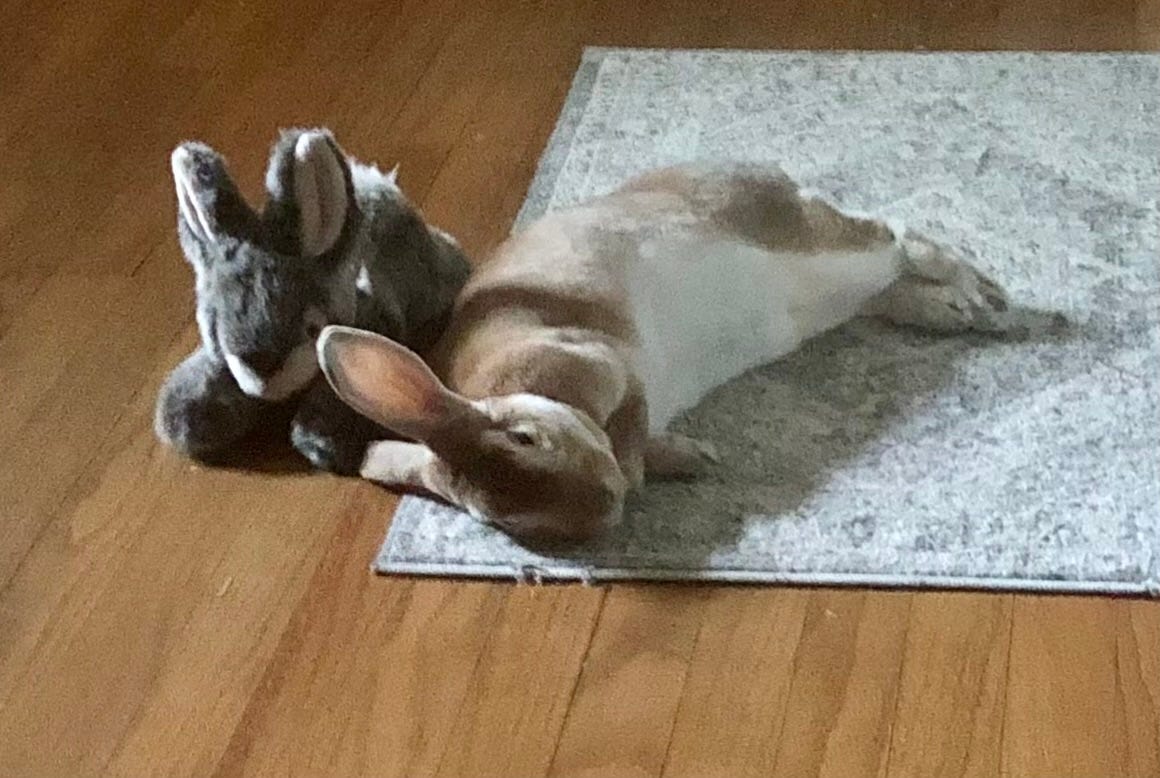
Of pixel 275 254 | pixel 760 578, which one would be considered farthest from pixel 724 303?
pixel 275 254

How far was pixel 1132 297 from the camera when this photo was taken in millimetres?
1646

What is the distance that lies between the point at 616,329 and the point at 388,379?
10.3 inches

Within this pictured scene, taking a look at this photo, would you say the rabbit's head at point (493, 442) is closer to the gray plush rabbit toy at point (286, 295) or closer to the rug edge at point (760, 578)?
the rug edge at point (760, 578)

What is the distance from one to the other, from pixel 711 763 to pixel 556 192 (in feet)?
2.88

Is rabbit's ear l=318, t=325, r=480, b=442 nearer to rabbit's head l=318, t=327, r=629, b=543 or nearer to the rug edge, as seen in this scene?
rabbit's head l=318, t=327, r=629, b=543

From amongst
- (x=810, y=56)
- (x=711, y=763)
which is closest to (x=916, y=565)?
(x=711, y=763)

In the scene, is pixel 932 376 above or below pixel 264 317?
below

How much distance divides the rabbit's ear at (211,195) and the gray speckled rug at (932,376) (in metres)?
0.29

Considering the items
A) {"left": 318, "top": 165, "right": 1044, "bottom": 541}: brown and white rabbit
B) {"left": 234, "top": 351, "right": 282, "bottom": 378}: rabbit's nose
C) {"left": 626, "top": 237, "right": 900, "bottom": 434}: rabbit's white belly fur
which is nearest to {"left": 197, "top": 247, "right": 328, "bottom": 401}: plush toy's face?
{"left": 234, "top": 351, "right": 282, "bottom": 378}: rabbit's nose

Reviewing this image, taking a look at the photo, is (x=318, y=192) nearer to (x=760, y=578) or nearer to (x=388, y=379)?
(x=388, y=379)

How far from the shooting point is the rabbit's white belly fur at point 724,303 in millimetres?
1519

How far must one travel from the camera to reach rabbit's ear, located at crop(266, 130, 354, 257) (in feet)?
4.78

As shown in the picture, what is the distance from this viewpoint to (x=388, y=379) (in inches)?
50.6

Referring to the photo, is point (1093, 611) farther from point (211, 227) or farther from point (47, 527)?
point (47, 527)
